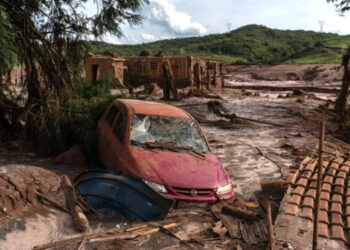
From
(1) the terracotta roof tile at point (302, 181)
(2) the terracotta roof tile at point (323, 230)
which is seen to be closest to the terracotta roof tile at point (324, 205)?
(2) the terracotta roof tile at point (323, 230)

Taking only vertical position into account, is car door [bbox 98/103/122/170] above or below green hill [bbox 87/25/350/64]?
below

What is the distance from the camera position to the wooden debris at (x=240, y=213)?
5.62m

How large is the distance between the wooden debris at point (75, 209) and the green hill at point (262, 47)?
33412mm

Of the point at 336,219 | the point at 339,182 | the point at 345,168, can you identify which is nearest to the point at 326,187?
the point at 339,182

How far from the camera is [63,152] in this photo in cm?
866

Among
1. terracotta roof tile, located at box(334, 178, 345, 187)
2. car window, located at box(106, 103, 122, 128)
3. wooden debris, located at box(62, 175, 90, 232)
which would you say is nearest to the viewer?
wooden debris, located at box(62, 175, 90, 232)

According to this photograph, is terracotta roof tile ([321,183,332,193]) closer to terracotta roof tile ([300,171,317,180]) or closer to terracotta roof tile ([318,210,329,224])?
terracotta roof tile ([300,171,317,180])

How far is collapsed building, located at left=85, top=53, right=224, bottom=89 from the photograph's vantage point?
30266 millimetres

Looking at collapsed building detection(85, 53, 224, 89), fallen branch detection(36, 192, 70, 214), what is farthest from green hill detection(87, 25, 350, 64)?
fallen branch detection(36, 192, 70, 214)

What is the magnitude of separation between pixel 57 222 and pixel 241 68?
195 ft

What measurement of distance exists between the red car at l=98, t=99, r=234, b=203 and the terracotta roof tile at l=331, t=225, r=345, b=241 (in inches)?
64.3

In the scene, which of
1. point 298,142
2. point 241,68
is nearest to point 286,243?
point 298,142

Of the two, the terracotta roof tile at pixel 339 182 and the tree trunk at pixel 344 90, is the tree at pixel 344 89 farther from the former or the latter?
the terracotta roof tile at pixel 339 182

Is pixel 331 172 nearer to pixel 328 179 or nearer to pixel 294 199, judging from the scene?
pixel 328 179
